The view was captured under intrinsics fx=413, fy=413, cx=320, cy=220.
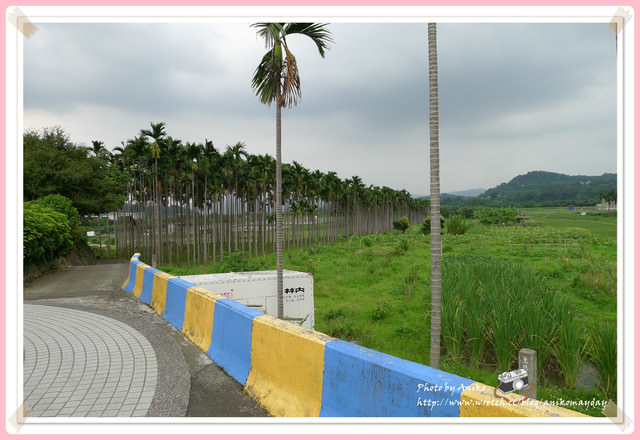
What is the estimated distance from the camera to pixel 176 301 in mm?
8469

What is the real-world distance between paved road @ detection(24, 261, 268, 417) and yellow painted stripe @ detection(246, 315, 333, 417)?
9.4 inches

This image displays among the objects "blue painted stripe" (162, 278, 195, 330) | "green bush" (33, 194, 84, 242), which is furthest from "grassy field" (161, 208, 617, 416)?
"green bush" (33, 194, 84, 242)

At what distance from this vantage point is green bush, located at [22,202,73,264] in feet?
48.9

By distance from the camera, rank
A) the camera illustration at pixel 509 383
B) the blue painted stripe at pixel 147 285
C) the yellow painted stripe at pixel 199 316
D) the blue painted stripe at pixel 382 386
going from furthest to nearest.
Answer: the blue painted stripe at pixel 147 285 < the yellow painted stripe at pixel 199 316 < the blue painted stripe at pixel 382 386 < the camera illustration at pixel 509 383

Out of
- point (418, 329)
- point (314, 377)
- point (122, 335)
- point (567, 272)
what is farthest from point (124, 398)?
point (567, 272)

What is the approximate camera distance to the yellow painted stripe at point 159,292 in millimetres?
9312

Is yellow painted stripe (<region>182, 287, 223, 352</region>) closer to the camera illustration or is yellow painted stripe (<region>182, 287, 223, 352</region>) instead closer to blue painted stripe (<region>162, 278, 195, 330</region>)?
blue painted stripe (<region>162, 278, 195, 330</region>)

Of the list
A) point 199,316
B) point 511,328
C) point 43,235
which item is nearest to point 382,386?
point 199,316

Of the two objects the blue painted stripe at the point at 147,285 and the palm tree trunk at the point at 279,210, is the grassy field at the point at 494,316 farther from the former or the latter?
the blue painted stripe at the point at 147,285

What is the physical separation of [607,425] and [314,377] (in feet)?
7.79

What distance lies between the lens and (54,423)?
Result: 3.42m

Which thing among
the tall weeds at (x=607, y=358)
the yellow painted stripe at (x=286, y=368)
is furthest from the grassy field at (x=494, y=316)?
the yellow painted stripe at (x=286, y=368)

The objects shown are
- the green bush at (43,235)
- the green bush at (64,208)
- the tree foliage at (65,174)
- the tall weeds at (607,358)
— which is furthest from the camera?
the tree foliage at (65,174)

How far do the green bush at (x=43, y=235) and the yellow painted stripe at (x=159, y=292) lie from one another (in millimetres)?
7434
